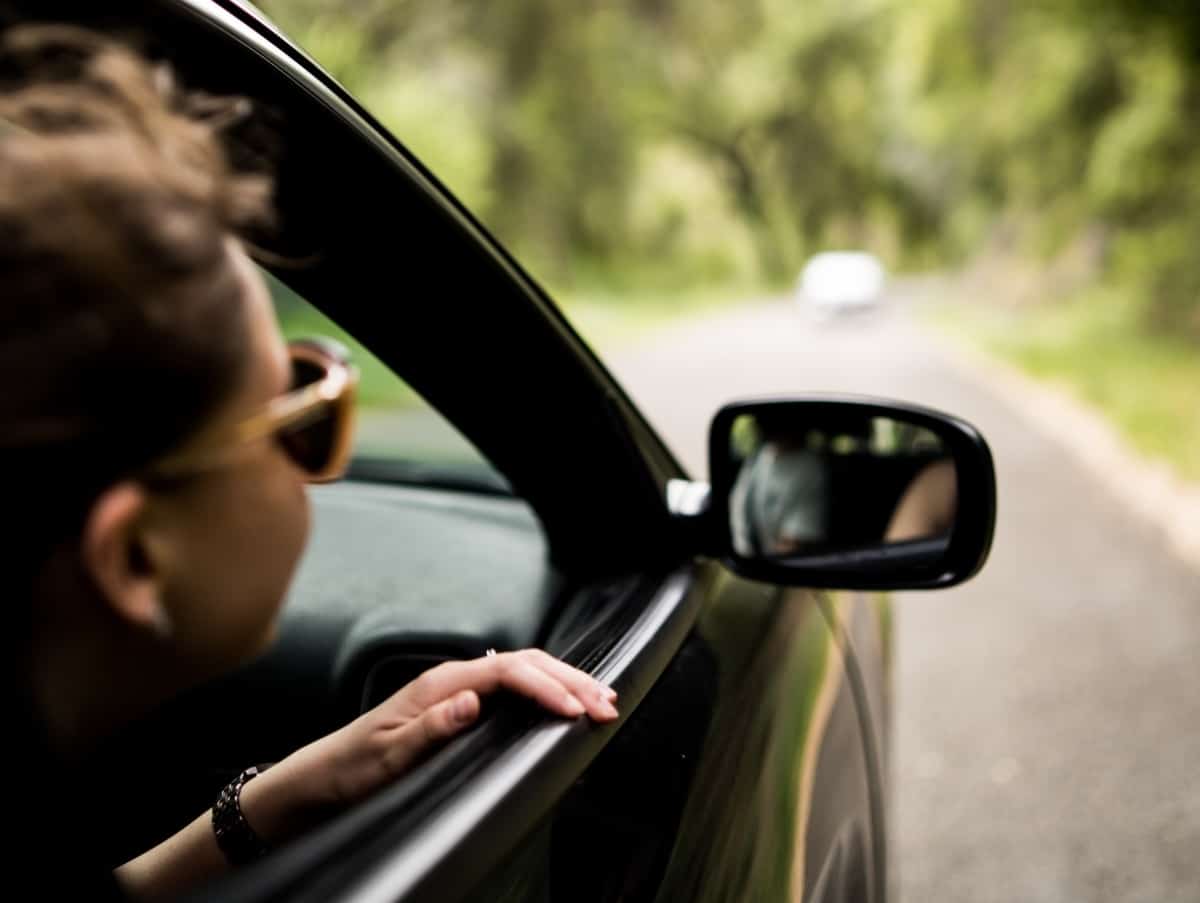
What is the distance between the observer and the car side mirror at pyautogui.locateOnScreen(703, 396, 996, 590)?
172cm

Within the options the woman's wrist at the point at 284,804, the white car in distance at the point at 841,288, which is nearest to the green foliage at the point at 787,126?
the woman's wrist at the point at 284,804

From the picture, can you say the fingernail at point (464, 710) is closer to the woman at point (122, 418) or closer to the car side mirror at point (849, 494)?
the woman at point (122, 418)

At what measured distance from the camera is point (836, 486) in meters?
2.01

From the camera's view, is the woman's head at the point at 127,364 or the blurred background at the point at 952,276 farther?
the blurred background at the point at 952,276

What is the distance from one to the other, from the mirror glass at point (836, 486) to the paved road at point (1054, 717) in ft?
6.40

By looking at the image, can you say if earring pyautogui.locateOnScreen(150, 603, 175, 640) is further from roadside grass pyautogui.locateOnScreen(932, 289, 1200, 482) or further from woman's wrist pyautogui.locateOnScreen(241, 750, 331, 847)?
roadside grass pyautogui.locateOnScreen(932, 289, 1200, 482)

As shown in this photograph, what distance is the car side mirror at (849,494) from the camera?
1.72 m

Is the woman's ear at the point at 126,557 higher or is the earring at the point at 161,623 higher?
the woman's ear at the point at 126,557

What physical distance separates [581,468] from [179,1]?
0.88 meters

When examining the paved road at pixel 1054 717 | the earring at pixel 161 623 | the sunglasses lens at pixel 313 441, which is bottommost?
the paved road at pixel 1054 717

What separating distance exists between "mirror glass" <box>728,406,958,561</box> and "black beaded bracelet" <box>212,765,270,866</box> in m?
0.84

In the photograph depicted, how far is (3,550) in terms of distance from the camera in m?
0.75

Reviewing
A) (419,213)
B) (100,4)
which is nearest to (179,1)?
(100,4)

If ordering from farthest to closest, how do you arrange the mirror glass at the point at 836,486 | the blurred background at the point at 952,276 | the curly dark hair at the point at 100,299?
1. the blurred background at the point at 952,276
2. the mirror glass at the point at 836,486
3. the curly dark hair at the point at 100,299
